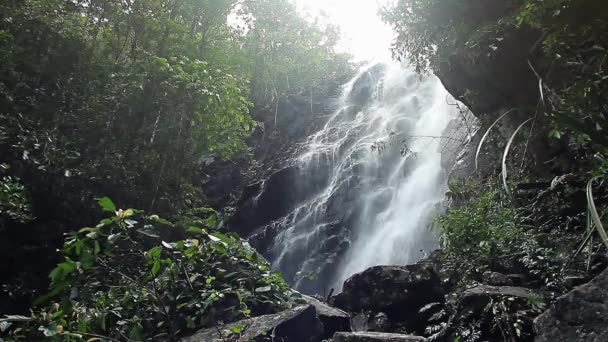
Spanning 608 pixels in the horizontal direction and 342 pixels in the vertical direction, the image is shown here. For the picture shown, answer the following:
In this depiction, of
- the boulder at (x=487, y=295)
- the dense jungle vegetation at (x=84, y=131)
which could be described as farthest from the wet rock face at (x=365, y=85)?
the boulder at (x=487, y=295)

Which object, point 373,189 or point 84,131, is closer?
point 84,131

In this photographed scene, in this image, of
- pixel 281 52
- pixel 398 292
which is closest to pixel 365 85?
pixel 281 52

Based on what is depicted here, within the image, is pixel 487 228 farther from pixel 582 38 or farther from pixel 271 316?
pixel 271 316

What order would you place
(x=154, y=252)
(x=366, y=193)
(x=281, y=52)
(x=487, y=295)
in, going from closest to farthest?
(x=154, y=252)
(x=487, y=295)
(x=366, y=193)
(x=281, y=52)

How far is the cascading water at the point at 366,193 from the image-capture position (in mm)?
12570

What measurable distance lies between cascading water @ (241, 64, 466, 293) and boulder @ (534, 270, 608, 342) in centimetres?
744

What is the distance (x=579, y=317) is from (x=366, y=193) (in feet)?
40.9

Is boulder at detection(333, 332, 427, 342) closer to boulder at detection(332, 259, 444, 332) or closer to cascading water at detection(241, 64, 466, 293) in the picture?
boulder at detection(332, 259, 444, 332)

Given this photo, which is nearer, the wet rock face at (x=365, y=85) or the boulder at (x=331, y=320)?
the boulder at (x=331, y=320)

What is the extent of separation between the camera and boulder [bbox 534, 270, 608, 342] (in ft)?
8.40

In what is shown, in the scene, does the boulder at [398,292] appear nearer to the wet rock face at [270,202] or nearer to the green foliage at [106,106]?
the green foliage at [106,106]

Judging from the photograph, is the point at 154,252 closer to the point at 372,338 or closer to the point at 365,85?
the point at 372,338

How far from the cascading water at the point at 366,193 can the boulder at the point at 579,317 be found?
744 centimetres

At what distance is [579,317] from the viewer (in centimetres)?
268
